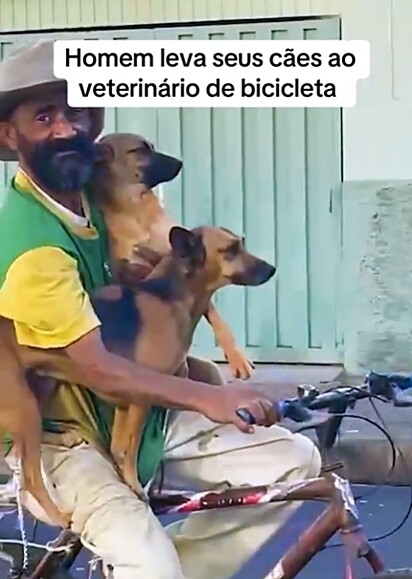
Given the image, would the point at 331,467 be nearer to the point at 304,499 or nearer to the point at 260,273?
the point at 304,499

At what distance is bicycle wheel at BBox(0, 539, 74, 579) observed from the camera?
3.29 m

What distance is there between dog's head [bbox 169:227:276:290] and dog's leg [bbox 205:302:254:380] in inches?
3.3

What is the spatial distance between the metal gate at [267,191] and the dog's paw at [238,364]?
0.05 meters

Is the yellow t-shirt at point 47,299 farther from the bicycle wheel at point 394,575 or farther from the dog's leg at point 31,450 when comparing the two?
the bicycle wheel at point 394,575

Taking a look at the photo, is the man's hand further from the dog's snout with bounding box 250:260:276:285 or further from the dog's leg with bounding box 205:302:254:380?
the dog's snout with bounding box 250:260:276:285

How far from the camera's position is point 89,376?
116 inches

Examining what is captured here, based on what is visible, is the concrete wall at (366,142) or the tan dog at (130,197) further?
the concrete wall at (366,142)

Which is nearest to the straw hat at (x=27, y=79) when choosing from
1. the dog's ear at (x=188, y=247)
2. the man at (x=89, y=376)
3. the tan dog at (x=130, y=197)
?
the man at (x=89, y=376)

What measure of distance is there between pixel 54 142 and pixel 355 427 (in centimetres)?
151

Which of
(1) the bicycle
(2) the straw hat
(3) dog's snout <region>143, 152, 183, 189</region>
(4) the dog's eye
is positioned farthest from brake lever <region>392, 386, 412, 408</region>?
(2) the straw hat

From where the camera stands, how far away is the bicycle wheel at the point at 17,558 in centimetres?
329

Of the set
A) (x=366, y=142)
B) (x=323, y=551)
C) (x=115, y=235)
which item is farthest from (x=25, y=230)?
(x=366, y=142)

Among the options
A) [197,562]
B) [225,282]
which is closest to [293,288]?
[225,282]

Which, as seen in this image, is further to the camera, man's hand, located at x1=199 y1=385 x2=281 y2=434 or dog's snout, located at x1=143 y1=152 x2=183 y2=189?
dog's snout, located at x1=143 y1=152 x2=183 y2=189
